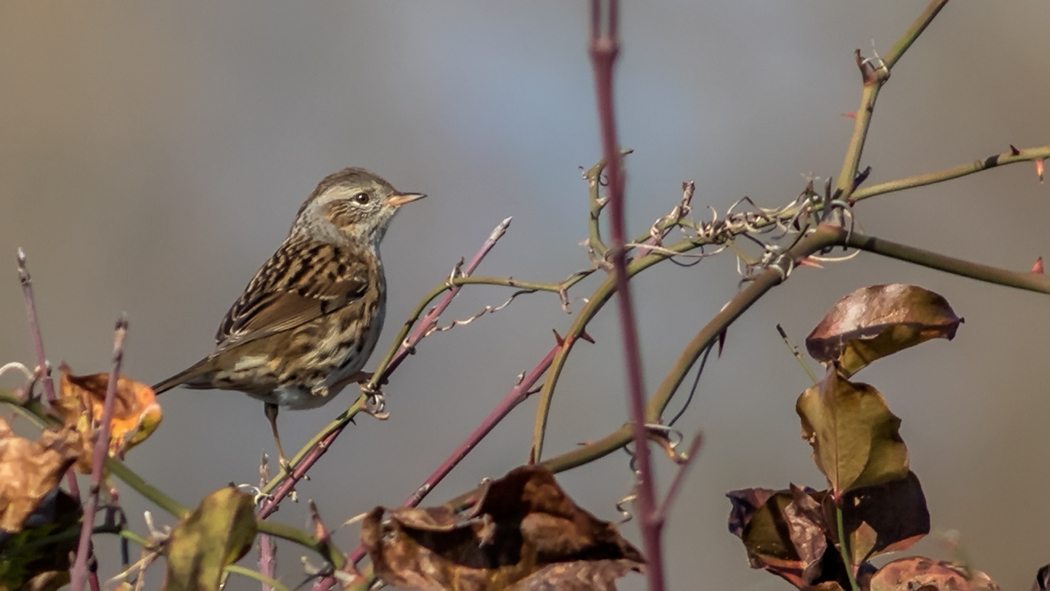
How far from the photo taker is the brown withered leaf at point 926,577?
3.80 ft

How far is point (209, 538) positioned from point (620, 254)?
494 mm

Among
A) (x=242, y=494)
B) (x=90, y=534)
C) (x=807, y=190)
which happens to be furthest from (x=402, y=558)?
(x=807, y=190)

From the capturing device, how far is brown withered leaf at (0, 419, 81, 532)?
1.04 m

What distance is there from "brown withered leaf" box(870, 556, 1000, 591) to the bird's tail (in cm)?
236

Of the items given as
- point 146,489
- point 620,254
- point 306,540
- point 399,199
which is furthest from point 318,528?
point 399,199

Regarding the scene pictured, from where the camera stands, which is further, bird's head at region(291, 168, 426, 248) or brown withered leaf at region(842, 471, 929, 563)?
bird's head at region(291, 168, 426, 248)

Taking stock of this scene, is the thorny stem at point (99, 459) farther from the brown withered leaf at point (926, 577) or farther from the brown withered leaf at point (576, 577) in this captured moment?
the brown withered leaf at point (926, 577)

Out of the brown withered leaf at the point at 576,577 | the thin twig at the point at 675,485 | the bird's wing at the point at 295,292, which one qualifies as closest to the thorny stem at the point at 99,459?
the brown withered leaf at the point at 576,577

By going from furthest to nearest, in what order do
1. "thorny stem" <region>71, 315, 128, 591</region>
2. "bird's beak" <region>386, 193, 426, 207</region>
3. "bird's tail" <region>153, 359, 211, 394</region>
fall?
"bird's beak" <region>386, 193, 426, 207</region>
"bird's tail" <region>153, 359, 211, 394</region>
"thorny stem" <region>71, 315, 128, 591</region>

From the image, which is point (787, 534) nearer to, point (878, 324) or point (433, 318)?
point (878, 324)

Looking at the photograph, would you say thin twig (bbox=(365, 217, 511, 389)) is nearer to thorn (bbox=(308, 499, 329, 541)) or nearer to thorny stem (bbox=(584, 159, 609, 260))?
thorny stem (bbox=(584, 159, 609, 260))

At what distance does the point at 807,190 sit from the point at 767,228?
180 millimetres

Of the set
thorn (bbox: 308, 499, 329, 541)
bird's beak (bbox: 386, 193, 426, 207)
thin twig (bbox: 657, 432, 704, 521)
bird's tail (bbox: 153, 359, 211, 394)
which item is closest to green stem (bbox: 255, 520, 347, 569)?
thorn (bbox: 308, 499, 329, 541)

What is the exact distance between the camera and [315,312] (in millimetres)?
4152
